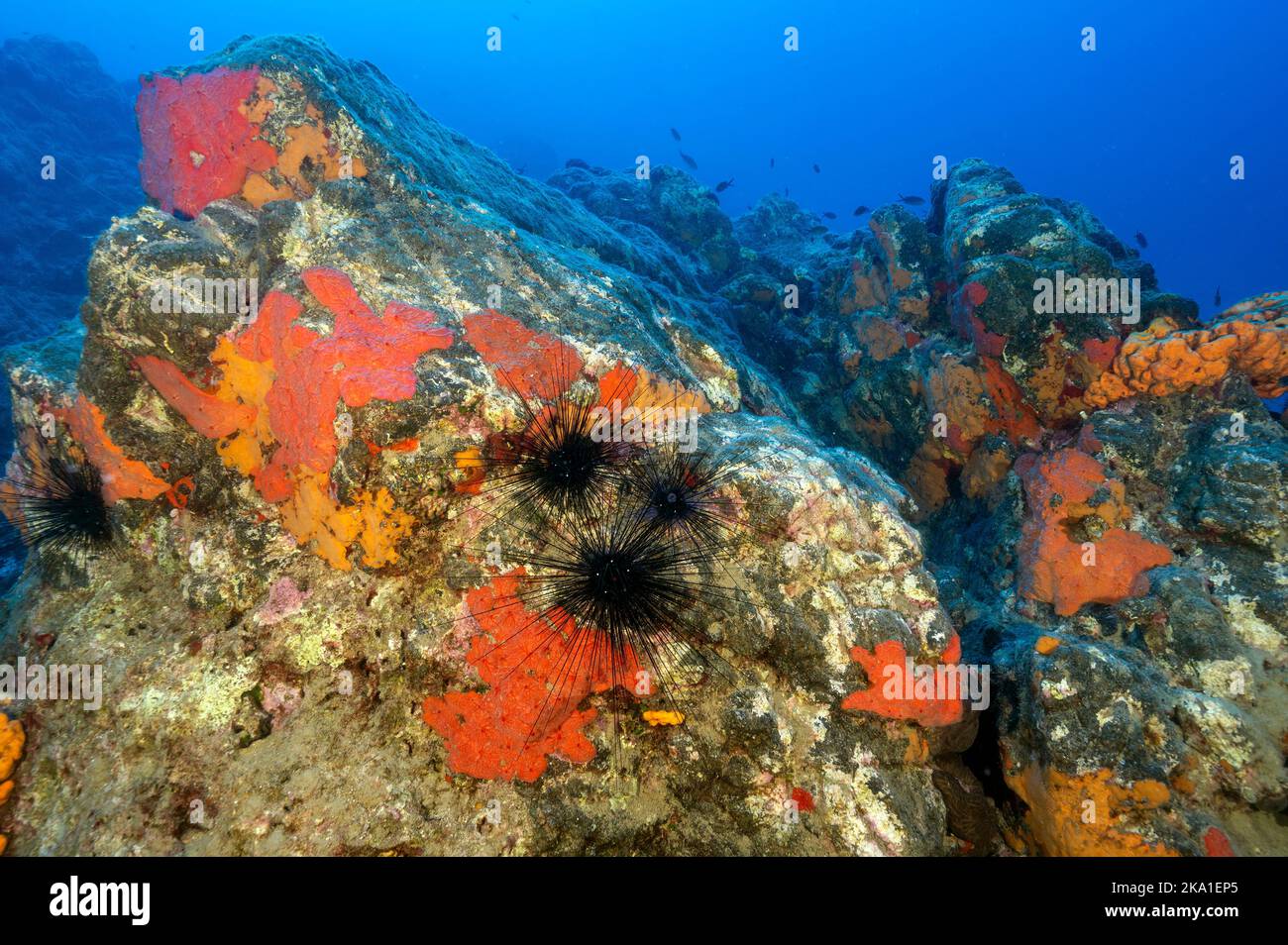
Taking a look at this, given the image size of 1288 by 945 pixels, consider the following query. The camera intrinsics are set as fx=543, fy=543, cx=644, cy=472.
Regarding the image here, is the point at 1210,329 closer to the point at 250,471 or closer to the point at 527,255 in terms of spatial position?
the point at 527,255

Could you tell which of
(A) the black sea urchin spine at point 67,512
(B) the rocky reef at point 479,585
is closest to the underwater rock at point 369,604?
(B) the rocky reef at point 479,585

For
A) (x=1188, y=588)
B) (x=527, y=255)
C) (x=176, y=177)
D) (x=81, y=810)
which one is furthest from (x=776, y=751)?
(x=176, y=177)

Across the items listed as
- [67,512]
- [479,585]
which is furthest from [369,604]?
[67,512]

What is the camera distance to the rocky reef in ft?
11.6

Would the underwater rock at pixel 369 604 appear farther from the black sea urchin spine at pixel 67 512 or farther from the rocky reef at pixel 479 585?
the black sea urchin spine at pixel 67 512

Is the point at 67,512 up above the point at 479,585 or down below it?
above

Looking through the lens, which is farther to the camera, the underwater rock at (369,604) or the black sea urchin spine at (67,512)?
the black sea urchin spine at (67,512)

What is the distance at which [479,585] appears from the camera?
145 inches

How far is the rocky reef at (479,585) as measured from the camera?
3531mm

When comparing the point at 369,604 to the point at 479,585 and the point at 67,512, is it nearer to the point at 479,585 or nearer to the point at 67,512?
the point at 479,585

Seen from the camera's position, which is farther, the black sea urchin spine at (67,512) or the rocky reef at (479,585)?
the black sea urchin spine at (67,512)

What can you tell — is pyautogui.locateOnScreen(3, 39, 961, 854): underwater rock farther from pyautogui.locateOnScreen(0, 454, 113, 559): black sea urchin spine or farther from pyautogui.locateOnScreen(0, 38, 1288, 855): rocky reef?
pyautogui.locateOnScreen(0, 454, 113, 559): black sea urchin spine

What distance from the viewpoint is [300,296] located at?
4328mm
